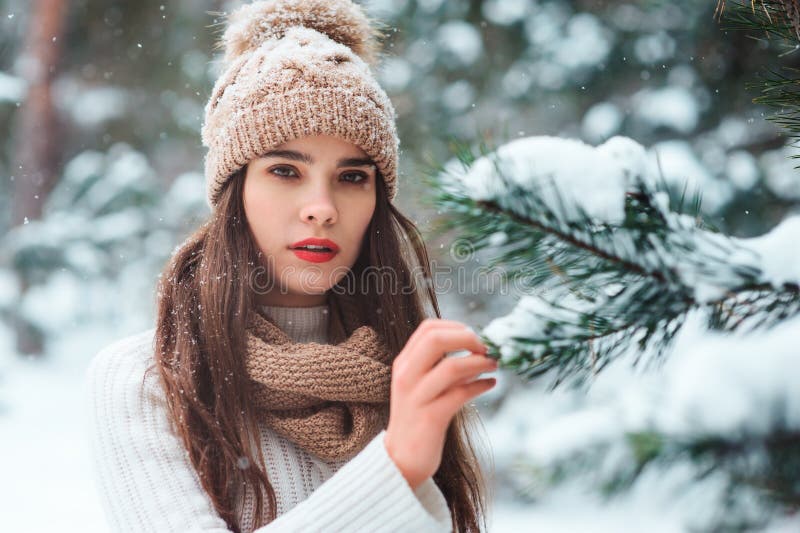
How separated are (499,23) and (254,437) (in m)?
2.29

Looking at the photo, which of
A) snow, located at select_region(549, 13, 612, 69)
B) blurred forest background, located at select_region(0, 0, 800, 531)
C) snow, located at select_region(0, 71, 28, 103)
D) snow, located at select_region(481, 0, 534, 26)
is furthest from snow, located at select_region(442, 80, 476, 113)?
snow, located at select_region(0, 71, 28, 103)

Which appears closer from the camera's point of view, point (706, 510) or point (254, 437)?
point (706, 510)

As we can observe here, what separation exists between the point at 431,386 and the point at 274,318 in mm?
636

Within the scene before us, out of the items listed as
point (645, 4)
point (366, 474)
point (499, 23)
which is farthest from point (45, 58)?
point (366, 474)

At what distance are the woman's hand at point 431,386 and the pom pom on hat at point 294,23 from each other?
884 millimetres

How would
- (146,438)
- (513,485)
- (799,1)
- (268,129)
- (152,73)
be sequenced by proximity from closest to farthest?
(799,1), (146,438), (268,129), (513,485), (152,73)

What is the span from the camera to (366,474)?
786 mm

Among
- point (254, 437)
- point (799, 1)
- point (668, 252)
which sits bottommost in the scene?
point (254, 437)

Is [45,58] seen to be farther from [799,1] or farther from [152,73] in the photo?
[799,1]

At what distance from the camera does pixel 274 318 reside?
4.17 ft

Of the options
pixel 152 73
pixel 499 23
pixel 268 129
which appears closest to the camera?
pixel 268 129

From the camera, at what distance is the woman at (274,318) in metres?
1.05

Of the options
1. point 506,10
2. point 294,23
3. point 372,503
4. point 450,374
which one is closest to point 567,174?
point 450,374

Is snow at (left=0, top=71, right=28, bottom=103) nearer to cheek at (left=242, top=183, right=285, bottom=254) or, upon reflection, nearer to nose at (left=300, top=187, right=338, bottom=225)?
cheek at (left=242, top=183, right=285, bottom=254)
